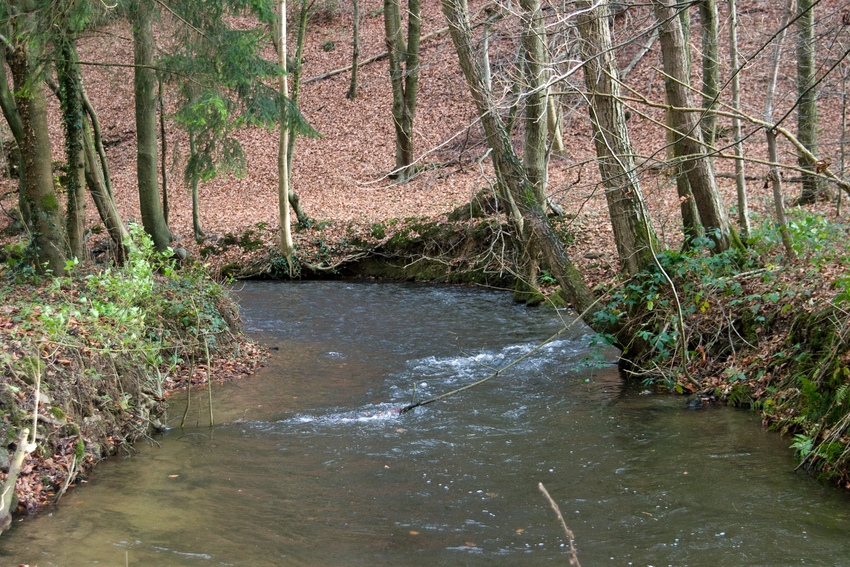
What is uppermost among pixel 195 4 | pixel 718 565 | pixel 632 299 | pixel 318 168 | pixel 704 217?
pixel 195 4

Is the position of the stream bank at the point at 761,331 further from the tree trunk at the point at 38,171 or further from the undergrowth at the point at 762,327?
the tree trunk at the point at 38,171

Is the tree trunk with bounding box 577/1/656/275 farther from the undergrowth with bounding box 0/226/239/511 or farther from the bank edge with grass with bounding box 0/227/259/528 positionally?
the undergrowth with bounding box 0/226/239/511

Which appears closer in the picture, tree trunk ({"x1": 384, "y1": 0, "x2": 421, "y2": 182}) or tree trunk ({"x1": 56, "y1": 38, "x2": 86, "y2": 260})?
tree trunk ({"x1": 56, "y1": 38, "x2": 86, "y2": 260})

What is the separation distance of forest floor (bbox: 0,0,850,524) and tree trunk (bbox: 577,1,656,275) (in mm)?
269

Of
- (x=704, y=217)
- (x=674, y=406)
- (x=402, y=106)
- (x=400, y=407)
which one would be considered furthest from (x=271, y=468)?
(x=402, y=106)

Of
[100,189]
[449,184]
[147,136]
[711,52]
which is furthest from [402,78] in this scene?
[711,52]

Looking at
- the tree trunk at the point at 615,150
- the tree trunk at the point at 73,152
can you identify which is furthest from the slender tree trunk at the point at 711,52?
the tree trunk at the point at 73,152

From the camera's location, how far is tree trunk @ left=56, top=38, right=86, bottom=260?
1209cm

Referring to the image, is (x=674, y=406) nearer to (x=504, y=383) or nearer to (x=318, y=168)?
(x=504, y=383)

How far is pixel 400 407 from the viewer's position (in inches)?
319

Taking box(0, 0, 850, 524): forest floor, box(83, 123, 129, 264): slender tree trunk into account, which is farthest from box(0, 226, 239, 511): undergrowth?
box(83, 123, 129, 264): slender tree trunk

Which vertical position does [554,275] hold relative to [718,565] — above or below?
above

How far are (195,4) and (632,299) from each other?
887 cm

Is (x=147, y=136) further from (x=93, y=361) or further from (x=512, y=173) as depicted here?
(x=93, y=361)
